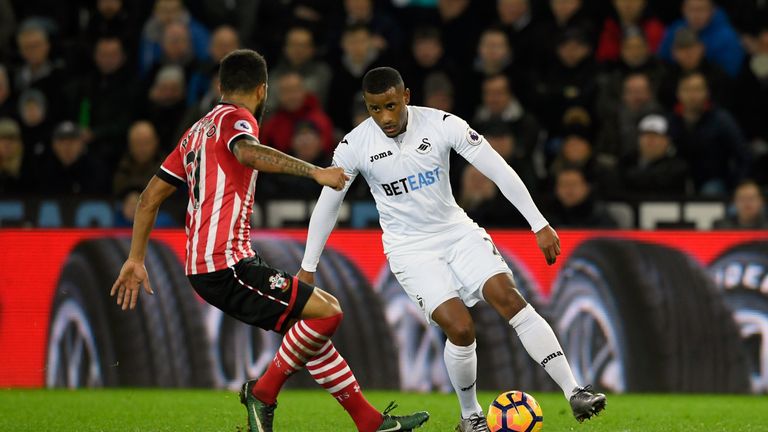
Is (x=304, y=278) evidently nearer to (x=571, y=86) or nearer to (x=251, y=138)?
(x=251, y=138)

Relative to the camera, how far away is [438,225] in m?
7.75

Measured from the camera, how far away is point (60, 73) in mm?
14445

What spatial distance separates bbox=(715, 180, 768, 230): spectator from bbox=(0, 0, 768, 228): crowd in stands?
0.07ft

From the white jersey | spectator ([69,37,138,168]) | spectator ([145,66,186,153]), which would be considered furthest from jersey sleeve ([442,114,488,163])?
spectator ([69,37,138,168])

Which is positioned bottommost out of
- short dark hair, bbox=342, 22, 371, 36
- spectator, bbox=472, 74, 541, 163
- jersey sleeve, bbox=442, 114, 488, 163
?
jersey sleeve, bbox=442, 114, 488, 163

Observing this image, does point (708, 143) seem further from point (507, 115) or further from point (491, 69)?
point (491, 69)

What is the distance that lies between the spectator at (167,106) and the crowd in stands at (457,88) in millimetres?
17

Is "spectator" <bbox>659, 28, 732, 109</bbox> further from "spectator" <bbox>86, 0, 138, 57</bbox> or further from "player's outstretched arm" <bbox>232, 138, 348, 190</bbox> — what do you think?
"player's outstretched arm" <bbox>232, 138, 348, 190</bbox>

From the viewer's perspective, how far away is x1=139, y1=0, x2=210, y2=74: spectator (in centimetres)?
1433

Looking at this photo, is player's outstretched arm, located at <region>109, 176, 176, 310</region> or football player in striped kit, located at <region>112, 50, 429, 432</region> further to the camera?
player's outstretched arm, located at <region>109, 176, 176, 310</region>

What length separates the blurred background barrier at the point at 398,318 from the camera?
35.7 feet

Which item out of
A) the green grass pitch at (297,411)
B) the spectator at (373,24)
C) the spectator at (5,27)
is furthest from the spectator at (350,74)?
the spectator at (5,27)

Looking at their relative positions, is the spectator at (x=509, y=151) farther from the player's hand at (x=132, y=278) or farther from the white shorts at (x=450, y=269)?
the player's hand at (x=132, y=278)

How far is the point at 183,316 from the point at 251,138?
4.83 metres
